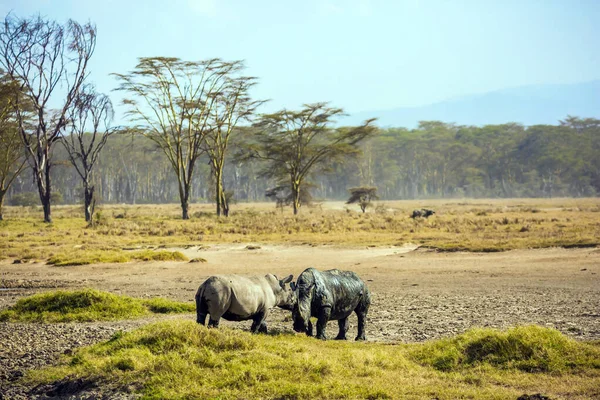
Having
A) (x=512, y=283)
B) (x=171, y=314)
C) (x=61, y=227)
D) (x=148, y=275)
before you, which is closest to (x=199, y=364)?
(x=171, y=314)

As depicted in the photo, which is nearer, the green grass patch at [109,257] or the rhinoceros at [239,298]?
the rhinoceros at [239,298]

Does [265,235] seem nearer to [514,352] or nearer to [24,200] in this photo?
[514,352]

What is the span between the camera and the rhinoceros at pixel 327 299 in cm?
1084

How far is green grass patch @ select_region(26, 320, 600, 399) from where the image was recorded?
805 cm

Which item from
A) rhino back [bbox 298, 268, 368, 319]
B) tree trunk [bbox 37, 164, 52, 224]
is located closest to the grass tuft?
rhino back [bbox 298, 268, 368, 319]

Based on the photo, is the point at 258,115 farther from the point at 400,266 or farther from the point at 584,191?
the point at 584,191

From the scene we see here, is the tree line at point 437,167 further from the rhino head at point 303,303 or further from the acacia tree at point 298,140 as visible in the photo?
the rhino head at point 303,303

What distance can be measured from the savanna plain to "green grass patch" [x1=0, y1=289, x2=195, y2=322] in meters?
0.04

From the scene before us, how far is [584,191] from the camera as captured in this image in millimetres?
109625

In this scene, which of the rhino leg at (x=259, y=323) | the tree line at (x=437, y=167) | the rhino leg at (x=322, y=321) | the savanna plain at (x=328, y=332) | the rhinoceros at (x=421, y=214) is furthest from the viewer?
the tree line at (x=437, y=167)

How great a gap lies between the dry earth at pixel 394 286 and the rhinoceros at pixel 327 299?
615 mm

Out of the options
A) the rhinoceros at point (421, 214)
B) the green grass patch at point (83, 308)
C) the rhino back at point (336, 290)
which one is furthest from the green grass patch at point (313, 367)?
the rhinoceros at point (421, 214)

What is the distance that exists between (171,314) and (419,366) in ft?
22.3

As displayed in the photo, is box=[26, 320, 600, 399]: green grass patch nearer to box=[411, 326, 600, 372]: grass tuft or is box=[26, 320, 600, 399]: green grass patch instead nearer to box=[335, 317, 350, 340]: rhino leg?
box=[411, 326, 600, 372]: grass tuft
